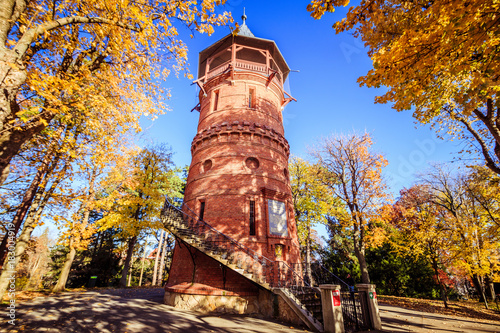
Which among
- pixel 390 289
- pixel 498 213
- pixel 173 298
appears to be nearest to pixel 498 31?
pixel 173 298

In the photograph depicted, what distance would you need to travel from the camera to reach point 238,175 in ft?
41.4

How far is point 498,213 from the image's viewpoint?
13234 mm

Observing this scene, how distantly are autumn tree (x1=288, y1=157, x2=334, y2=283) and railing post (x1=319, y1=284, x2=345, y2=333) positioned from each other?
13.6m

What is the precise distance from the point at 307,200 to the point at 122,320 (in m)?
17.9

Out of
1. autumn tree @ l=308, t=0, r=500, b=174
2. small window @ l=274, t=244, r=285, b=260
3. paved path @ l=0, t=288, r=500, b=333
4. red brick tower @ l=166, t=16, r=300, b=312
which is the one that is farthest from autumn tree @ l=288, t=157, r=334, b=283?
autumn tree @ l=308, t=0, r=500, b=174

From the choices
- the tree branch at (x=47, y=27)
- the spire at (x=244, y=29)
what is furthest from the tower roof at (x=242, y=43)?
the tree branch at (x=47, y=27)

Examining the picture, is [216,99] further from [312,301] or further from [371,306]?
[371,306]

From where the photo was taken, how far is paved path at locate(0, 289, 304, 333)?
6.27 m

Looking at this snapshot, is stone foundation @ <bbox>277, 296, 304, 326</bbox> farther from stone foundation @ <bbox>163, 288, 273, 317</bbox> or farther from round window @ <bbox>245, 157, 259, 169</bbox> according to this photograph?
round window @ <bbox>245, 157, 259, 169</bbox>

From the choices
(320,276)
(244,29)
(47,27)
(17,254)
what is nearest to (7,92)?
→ (47,27)

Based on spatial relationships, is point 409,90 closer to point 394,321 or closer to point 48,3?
point 48,3

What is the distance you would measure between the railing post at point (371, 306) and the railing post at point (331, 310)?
5.11 ft

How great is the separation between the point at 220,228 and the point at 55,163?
7.78 meters

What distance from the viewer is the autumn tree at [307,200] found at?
2178 centimetres
